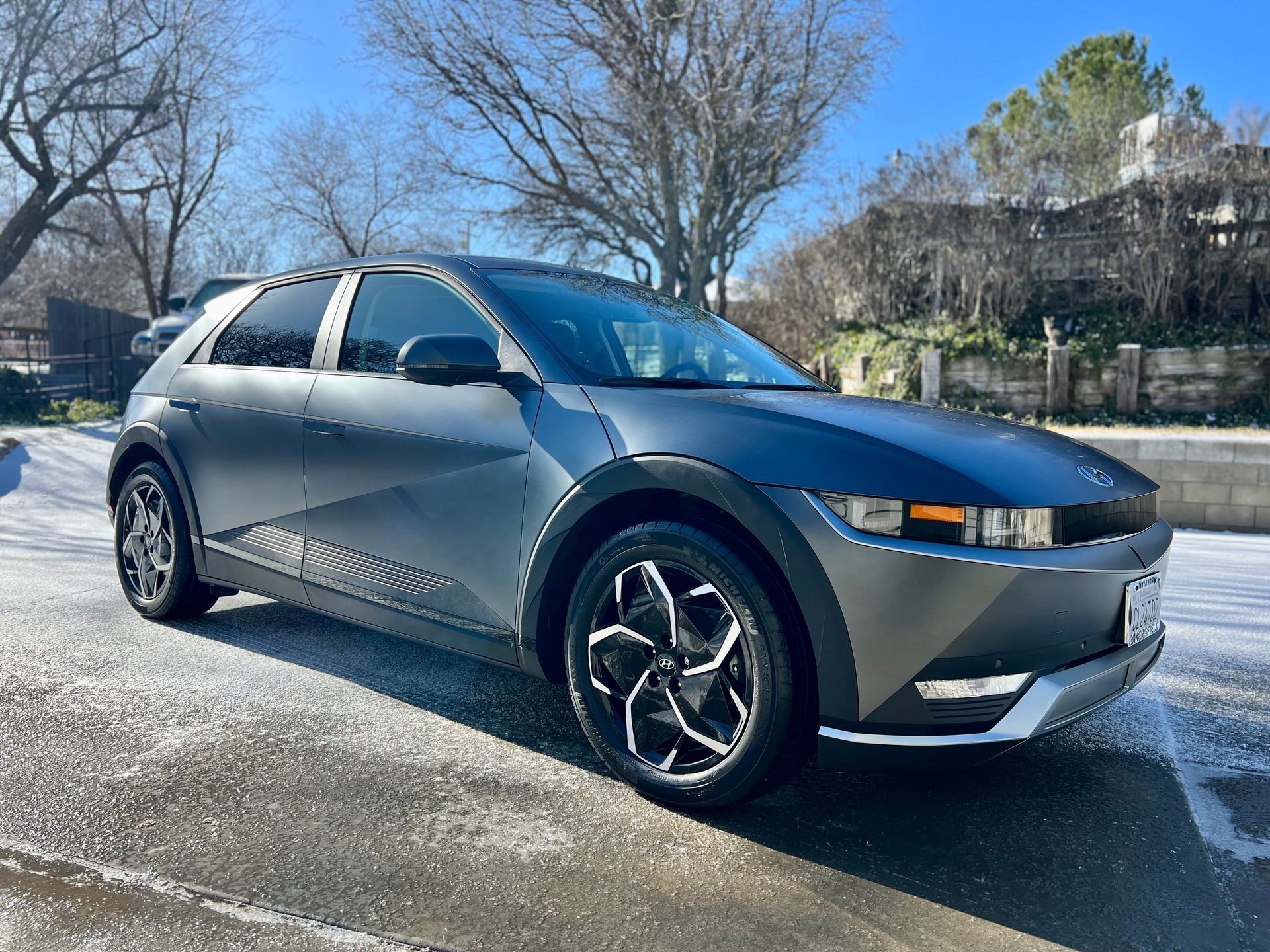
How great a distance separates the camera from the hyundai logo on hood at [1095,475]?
2.60m

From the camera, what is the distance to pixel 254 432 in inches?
147

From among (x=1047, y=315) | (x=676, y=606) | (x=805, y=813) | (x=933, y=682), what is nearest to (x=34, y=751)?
(x=676, y=606)

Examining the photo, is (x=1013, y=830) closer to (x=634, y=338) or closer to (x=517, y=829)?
(x=517, y=829)

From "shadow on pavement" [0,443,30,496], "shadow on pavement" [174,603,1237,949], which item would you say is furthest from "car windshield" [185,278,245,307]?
"shadow on pavement" [174,603,1237,949]

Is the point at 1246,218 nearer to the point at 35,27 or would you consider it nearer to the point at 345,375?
the point at 345,375

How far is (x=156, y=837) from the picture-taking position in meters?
2.43

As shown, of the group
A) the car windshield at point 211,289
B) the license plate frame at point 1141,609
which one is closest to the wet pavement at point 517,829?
the license plate frame at point 1141,609

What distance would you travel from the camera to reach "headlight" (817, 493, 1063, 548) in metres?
2.27

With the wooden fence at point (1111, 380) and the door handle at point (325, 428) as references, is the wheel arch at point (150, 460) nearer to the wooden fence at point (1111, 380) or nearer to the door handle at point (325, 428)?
the door handle at point (325, 428)

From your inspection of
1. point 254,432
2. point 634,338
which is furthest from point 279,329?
point 634,338

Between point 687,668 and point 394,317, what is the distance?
1.78 m

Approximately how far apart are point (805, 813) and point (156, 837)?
5.68 feet

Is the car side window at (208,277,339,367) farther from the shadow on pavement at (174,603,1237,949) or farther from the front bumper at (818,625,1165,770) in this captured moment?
the front bumper at (818,625,1165,770)

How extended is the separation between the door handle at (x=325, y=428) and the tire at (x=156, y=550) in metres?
1.00
